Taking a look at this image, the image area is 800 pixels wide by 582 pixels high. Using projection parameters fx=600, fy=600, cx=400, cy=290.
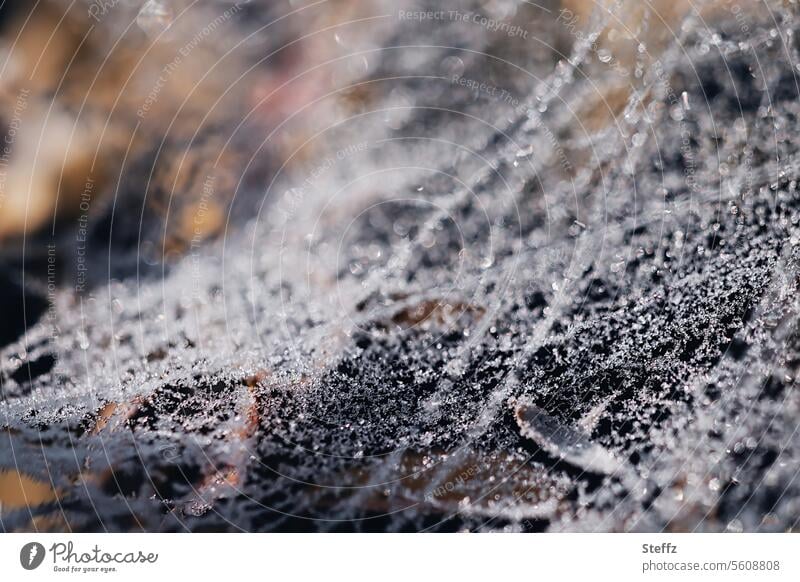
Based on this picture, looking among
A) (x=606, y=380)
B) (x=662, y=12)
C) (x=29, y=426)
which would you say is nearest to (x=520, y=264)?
(x=606, y=380)

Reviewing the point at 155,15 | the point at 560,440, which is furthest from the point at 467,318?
the point at 155,15

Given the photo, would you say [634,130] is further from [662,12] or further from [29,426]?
[29,426]

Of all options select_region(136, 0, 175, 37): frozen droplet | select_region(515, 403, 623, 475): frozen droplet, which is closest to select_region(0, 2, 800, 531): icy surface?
select_region(515, 403, 623, 475): frozen droplet

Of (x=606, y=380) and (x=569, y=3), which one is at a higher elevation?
(x=569, y=3)

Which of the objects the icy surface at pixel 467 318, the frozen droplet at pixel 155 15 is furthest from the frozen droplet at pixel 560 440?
the frozen droplet at pixel 155 15
